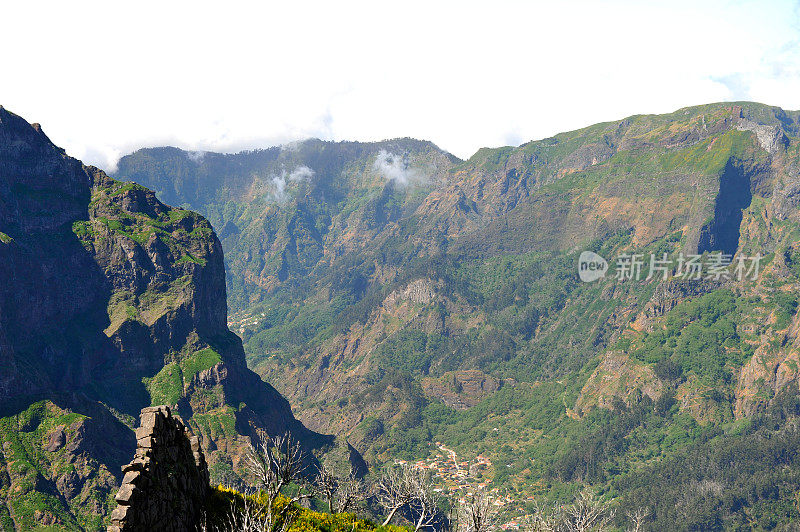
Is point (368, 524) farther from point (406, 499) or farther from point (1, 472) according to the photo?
point (1, 472)

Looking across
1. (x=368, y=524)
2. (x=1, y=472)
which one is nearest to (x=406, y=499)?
(x=368, y=524)

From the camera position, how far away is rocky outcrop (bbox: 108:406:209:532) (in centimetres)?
4144

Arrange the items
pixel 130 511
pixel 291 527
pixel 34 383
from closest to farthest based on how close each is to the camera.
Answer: pixel 130 511 < pixel 291 527 < pixel 34 383

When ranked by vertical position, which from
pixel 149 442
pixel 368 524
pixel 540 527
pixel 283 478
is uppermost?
pixel 149 442

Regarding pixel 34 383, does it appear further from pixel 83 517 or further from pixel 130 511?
pixel 130 511

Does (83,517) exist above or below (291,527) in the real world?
below

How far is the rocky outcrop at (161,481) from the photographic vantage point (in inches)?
1631

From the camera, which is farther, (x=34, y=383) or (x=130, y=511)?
(x=34, y=383)

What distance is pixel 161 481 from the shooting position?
45906mm

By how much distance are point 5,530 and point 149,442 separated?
483 feet

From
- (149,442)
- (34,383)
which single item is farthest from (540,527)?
(34,383)

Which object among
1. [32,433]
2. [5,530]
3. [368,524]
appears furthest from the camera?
[32,433]

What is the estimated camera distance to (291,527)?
56.5m

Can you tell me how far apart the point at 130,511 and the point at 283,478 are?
75.5 ft
